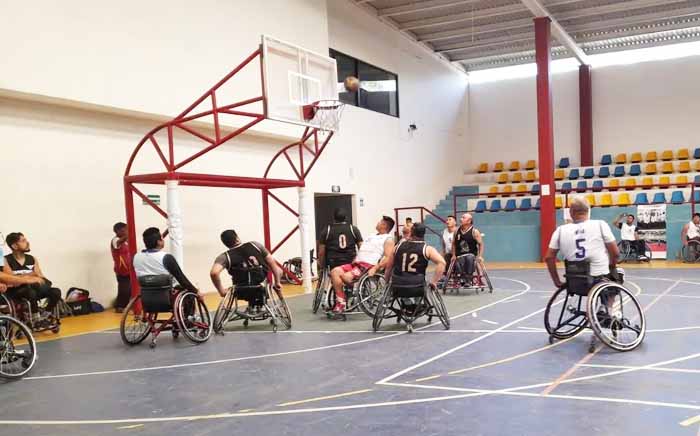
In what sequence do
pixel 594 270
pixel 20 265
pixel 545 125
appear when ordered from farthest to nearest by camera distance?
1. pixel 545 125
2. pixel 20 265
3. pixel 594 270

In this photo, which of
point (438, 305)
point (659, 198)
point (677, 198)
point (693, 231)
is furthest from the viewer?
point (659, 198)

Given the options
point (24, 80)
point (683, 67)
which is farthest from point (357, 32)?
point (683, 67)

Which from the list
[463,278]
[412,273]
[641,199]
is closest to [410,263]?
[412,273]

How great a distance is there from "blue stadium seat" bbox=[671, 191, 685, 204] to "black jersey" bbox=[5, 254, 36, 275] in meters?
16.1

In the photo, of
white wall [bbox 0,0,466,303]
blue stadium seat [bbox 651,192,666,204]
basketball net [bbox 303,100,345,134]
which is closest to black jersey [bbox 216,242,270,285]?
basketball net [bbox 303,100,345,134]

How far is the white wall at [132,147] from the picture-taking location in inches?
347

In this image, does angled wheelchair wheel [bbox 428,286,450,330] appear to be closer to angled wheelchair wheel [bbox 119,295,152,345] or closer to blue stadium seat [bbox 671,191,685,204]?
angled wheelchair wheel [bbox 119,295,152,345]

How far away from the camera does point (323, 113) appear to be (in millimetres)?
9531

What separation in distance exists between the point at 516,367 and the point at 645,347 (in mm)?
1418

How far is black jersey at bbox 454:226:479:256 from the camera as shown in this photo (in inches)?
398

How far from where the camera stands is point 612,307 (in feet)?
18.5

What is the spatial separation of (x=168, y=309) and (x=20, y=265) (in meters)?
2.26

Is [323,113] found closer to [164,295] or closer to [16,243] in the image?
[164,295]

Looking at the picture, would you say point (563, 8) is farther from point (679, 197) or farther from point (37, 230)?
point (37, 230)
